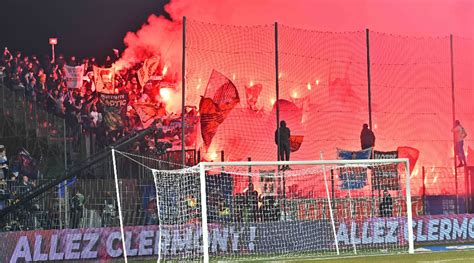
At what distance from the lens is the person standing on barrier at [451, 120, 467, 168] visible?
2317 centimetres

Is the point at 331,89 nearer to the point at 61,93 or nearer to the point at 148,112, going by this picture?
the point at 148,112

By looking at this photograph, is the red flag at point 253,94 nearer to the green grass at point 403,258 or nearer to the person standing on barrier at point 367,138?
the person standing on barrier at point 367,138

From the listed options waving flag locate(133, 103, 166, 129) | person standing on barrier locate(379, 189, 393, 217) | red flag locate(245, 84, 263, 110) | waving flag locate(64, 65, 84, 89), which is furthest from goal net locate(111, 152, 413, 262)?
waving flag locate(64, 65, 84, 89)

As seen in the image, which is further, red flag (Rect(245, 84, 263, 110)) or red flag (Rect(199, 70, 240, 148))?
red flag (Rect(245, 84, 263, 110))

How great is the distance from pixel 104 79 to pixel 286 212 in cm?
837

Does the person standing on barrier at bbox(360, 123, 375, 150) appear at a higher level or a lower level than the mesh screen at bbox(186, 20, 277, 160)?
lower

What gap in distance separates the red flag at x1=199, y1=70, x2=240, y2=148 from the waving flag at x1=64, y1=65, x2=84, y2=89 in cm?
395

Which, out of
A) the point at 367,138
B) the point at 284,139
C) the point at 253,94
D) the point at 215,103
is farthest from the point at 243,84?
the point at 367,138

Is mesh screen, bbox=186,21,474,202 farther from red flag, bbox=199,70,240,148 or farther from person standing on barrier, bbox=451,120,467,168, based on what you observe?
person standing on barrier, bbox=451,120,467,168

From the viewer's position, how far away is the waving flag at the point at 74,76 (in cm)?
2312

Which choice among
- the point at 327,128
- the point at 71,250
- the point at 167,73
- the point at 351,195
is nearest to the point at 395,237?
the point at 351,195

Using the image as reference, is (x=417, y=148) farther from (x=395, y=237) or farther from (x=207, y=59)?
(x=207, y=59)

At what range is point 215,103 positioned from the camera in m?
21.7

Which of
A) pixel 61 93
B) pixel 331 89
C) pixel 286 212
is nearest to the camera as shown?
pixel 286 212
